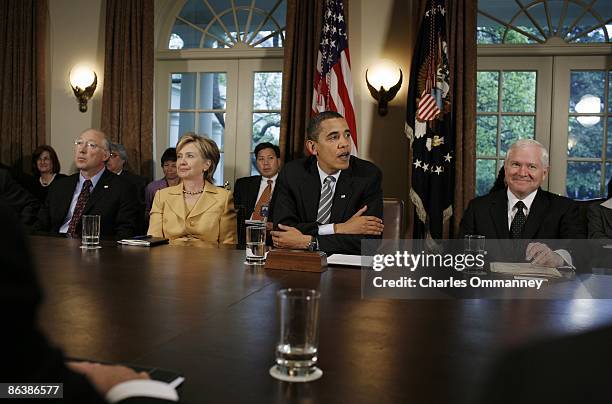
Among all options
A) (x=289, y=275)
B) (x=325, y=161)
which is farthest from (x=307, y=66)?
(x=289, y=275)

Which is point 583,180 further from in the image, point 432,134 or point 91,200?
point 91,200

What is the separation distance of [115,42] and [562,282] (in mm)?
5401

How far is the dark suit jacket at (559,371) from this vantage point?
0.35 meters

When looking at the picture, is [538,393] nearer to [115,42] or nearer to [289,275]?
[289,275]

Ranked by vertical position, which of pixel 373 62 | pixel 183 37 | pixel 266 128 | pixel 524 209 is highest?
pixel 183 37

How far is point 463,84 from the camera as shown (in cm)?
535

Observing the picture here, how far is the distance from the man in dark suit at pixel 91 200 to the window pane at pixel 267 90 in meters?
2.54

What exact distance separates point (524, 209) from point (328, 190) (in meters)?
1.07

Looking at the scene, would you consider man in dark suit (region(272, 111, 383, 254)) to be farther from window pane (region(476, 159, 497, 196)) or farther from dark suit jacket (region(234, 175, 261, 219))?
window pane (region(476, 159, 497, 196))

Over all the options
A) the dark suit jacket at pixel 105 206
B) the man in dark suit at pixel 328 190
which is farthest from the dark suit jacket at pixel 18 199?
the man in dark suit at pixel 328 190

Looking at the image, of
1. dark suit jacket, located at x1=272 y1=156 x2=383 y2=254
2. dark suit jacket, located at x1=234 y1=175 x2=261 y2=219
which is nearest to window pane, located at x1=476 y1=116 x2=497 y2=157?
dark suit jacket, located at x1=234 y1=175 x2=261 y2=219

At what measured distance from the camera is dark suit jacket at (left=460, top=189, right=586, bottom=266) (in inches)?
124

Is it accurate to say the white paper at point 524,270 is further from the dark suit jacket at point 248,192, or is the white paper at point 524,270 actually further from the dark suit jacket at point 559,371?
the dark suit jacket at point 248,192

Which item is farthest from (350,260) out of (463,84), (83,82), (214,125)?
(83,82)
